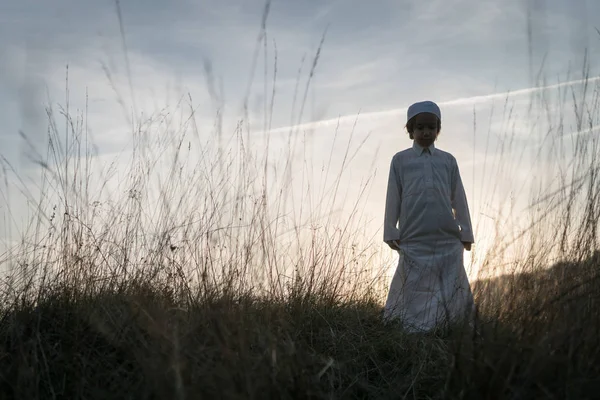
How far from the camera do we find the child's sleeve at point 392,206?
3.62 meters

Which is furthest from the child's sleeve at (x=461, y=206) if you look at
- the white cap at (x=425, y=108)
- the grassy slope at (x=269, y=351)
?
the grassy slope at (x=269, y=351)

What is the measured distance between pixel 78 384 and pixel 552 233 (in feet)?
7.35

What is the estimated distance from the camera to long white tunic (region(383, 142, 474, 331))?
344 centimetres

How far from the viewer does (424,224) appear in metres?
3.52

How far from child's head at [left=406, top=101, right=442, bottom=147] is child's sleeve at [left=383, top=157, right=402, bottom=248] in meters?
0.22

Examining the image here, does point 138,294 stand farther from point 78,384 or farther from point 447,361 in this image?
point 447,361

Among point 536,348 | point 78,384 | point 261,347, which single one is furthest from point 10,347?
point 536,348

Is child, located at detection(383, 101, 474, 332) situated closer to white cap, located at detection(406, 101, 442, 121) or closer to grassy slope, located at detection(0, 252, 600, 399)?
white cap, located at detection(406, 101, 442, 121)

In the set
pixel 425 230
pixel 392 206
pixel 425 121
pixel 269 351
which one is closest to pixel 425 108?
pixel 425 121

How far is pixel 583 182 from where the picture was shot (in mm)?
2836

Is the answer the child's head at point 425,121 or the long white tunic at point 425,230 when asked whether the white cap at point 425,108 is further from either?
the long white tunic at point 425,230

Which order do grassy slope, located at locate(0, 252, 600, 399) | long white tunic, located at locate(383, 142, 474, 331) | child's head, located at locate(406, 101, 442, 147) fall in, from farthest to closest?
child's head, located at locate(406, 101, 442, 147) < long white tunic, located at locate(383, 142, 474, 331) < grassy slope, located at locate(0, 252, 600, 399)

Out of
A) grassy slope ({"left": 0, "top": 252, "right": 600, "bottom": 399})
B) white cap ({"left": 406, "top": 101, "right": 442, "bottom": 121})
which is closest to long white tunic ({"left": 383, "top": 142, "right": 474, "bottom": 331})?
white cap ({"left": 406, "top": 101, "right": 442, "bottom": 121})

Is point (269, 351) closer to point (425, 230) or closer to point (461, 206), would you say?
point (425, 230)
